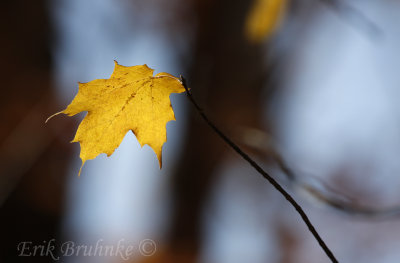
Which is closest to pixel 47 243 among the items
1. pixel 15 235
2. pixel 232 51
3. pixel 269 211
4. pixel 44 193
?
pixel 15 235

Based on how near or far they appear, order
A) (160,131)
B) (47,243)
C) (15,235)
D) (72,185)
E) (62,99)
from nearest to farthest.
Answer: (160,131)
(15,235)
(47,243)
(72,185)
(62,99)

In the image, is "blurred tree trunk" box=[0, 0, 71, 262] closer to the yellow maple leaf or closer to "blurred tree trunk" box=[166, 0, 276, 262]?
"blurred tree trunk" box=[166, 0, 276, 262]

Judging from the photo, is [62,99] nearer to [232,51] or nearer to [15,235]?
[15,235]

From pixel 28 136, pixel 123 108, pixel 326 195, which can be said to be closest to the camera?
pixel 123 108

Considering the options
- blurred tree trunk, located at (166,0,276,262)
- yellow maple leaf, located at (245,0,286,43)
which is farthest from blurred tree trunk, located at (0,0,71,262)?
yellow maple leaf, located at (245,0,286,43)

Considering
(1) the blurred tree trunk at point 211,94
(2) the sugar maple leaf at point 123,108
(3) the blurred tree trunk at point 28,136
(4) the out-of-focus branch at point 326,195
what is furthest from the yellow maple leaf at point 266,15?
(1) the blurred tree trunk at point 211,94

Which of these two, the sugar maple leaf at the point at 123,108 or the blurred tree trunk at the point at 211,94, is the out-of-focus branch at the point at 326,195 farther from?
the blurred tree trunk at the point at 211,94

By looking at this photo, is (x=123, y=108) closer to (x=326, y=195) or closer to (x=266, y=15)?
(x=326, y=195)

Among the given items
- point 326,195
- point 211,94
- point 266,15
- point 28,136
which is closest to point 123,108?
point 326,195

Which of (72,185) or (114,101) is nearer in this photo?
(114,101)
